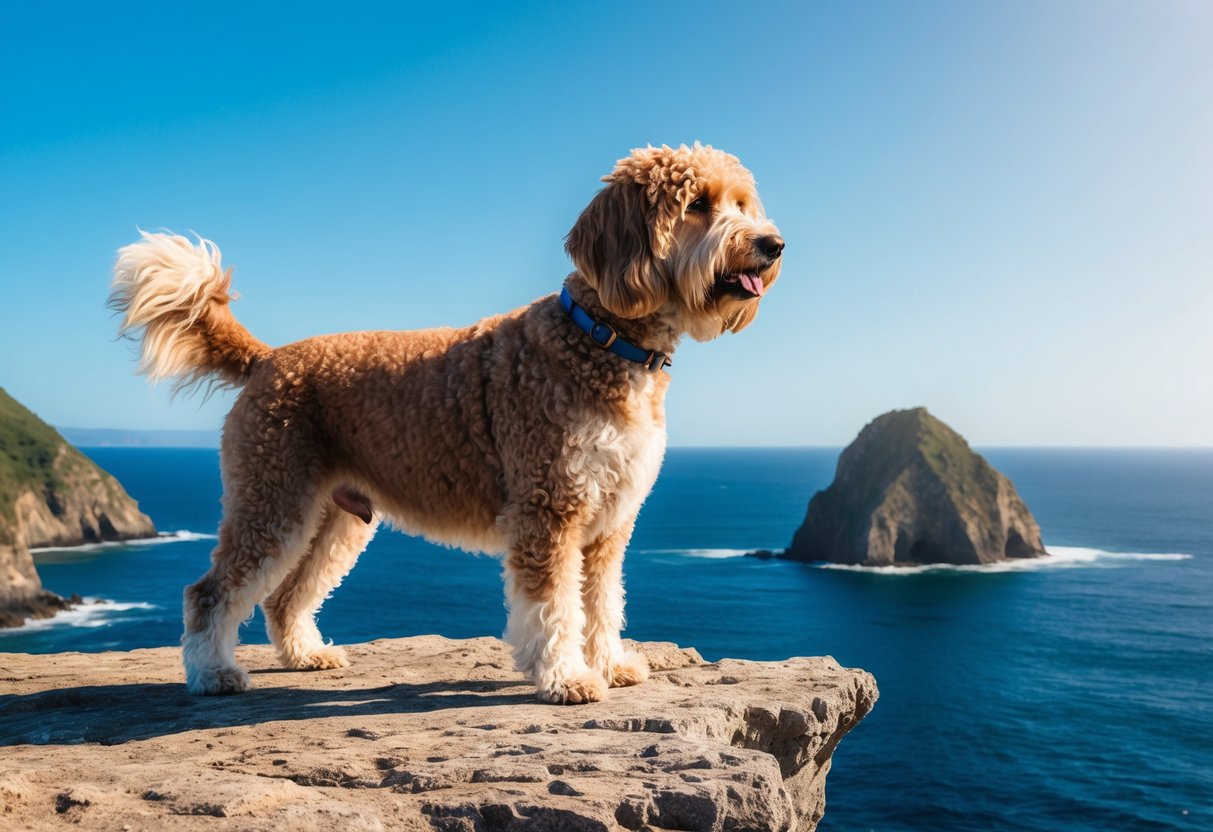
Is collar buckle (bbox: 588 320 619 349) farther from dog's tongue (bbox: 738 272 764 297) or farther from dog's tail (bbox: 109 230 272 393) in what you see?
dog's tail (bbox: 109 230 272 393)

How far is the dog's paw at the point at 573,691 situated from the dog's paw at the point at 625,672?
1.62ft

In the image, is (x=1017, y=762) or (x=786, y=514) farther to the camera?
(x=786, y=514)

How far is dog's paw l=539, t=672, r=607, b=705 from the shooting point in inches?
204

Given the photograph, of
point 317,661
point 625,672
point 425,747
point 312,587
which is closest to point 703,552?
point 317,661

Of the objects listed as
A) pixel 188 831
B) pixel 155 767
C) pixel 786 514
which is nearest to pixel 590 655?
pixel 155 767

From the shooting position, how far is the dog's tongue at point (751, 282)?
473 cm

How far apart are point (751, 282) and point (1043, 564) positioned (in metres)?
102

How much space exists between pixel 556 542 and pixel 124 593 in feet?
252

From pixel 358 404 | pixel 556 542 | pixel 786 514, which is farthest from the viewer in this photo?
pixel 786 514


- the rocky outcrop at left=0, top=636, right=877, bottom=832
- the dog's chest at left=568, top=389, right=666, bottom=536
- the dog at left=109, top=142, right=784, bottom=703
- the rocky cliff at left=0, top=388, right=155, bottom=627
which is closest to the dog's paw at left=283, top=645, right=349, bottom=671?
the rocky outcrop at left=0, top=636, right=877, bottom=832

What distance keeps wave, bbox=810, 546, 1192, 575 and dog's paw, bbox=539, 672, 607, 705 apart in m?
90.7

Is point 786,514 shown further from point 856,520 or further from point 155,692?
point 155,692

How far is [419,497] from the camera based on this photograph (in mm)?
5570

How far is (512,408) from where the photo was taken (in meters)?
5.14
